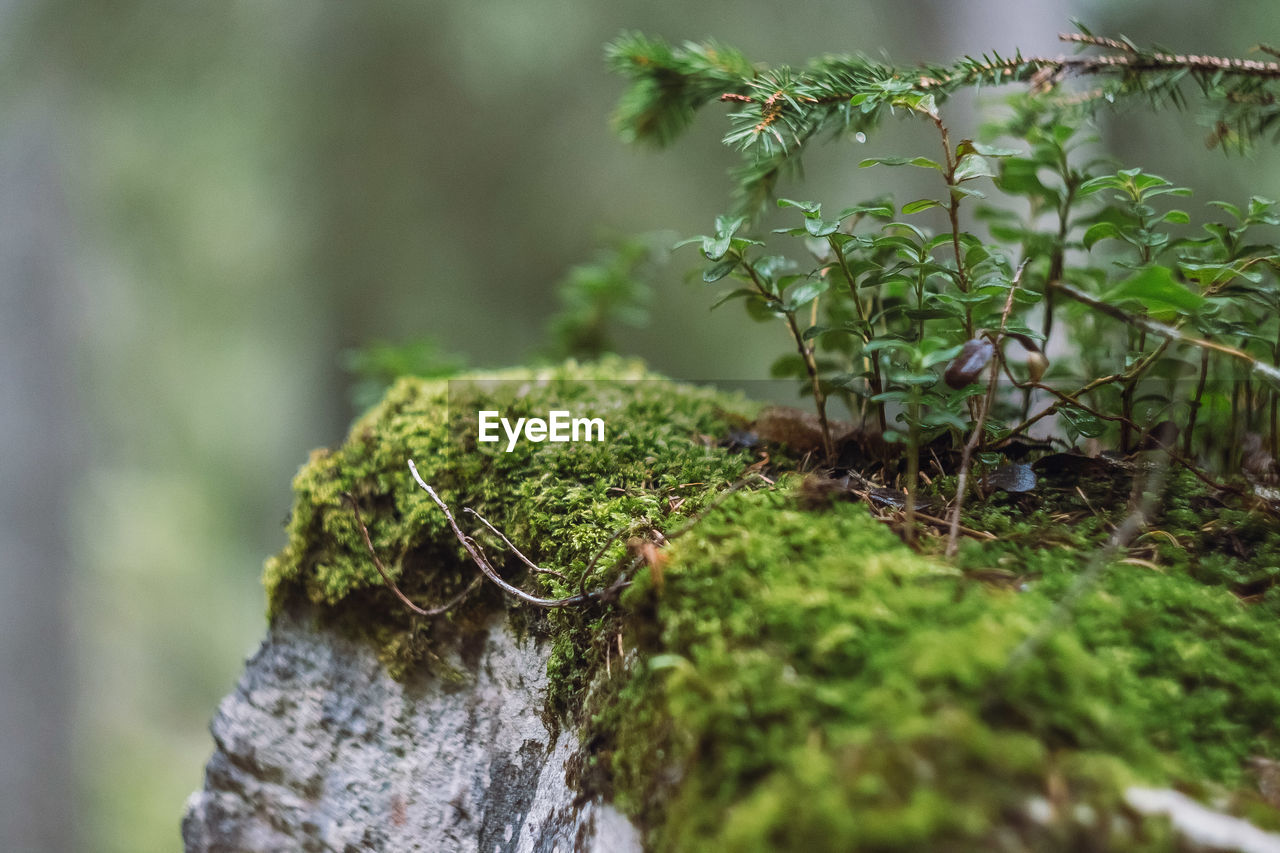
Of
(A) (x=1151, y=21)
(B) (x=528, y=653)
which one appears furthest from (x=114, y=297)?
(A) (x=1151, y=21)

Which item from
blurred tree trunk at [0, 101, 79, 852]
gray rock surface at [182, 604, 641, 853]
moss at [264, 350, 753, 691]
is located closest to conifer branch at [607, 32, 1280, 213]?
moss at [264, 350, 753, 691]

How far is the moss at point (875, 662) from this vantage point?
0.59m

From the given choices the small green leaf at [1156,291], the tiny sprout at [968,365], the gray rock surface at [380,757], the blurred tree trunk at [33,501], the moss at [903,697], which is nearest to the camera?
the moss at [903,697]

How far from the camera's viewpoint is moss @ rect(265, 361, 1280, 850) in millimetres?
586

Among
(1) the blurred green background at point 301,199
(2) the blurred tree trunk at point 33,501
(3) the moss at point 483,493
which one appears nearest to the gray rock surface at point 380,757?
(3) the moss at point 483,493

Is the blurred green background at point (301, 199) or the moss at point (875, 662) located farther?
the blurred green background at point (301, 199)

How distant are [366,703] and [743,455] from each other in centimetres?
98

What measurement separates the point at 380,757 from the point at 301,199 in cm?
531

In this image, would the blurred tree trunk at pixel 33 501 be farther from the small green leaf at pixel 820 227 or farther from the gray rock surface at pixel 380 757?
the small green leaf at pixel 820 227

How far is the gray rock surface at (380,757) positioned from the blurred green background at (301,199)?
370cm

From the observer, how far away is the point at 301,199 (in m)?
5.45

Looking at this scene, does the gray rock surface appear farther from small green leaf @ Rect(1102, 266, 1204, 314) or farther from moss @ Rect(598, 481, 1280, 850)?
small green leaf @ Rect(1102, 266, 1204, 314)

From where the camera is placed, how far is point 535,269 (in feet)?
18.3

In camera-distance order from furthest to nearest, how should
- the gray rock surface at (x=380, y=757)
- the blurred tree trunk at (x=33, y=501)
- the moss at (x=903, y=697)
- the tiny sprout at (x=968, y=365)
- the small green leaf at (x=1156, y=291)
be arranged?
the blurred tree trunk at (x=33, y=501)
the gray rock surface at (x=380, y=757)
the tiny sprout at (x=968, y=365)
the small green leaf at (x=1156, y=291)
the moss at (x=903, y=697)
